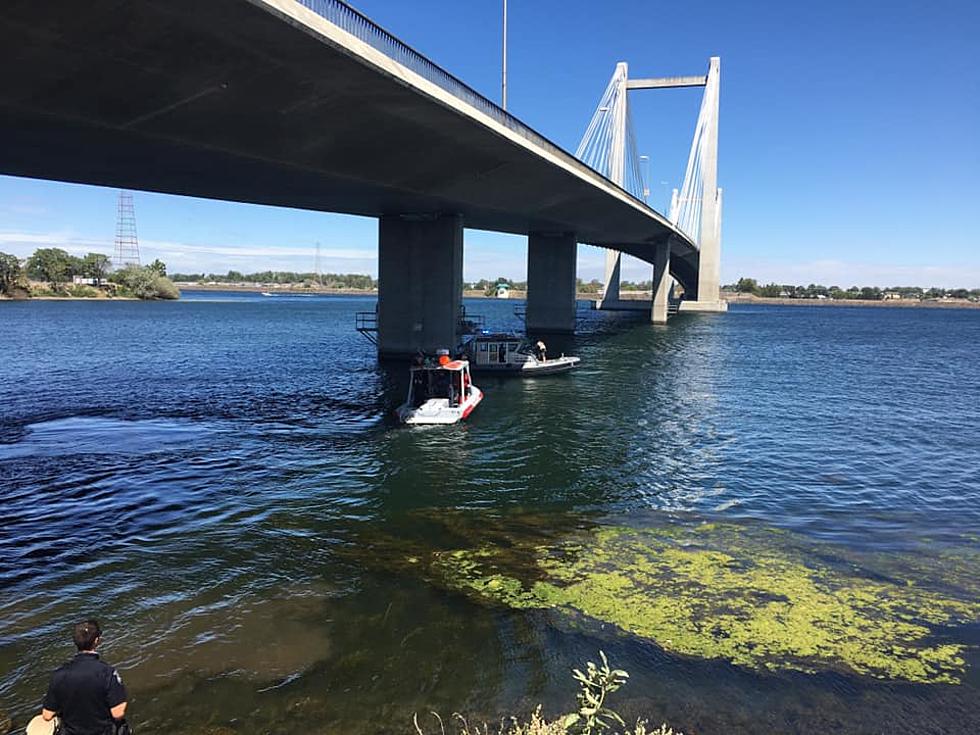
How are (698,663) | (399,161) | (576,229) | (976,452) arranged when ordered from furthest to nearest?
(576,229) → (399,161) → (976,452) → (698,663)

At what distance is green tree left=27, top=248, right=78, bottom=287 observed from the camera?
535ft

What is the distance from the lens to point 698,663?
924 centimetres

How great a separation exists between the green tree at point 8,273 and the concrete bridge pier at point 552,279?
124752mm

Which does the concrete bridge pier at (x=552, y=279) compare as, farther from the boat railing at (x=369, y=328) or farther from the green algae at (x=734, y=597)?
the green algae at (x=734, y=597)

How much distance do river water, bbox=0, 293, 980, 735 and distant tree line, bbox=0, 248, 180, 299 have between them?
489 ft

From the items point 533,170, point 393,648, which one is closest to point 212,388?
point 533,170

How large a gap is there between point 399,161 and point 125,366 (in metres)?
25.5

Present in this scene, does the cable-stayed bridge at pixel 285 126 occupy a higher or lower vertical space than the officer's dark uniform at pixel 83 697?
higher

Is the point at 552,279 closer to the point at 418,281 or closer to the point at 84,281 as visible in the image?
the point at 418,281

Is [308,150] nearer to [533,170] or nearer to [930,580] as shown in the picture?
[533,170]

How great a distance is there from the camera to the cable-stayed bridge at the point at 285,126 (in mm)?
15930

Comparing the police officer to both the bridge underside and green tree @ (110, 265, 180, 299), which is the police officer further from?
green tree @ (110, 265, 180, 299)

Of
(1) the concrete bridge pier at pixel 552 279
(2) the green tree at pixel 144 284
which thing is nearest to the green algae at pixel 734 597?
(1) the concrete bridge pier at pixel 552 279

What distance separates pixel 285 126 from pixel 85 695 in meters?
22.2
